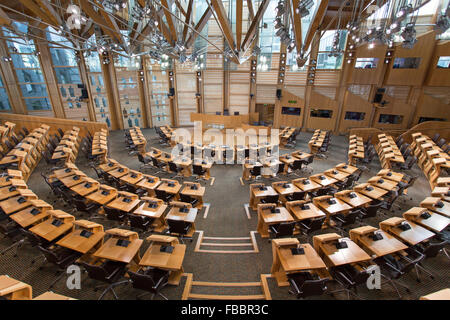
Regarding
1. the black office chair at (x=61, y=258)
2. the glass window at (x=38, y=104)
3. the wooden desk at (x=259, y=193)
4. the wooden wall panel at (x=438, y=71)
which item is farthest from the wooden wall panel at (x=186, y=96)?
the wooden wall panel at (x=438, y=71)

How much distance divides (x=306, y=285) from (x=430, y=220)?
4619mm

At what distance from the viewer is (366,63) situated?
1662 centimetres

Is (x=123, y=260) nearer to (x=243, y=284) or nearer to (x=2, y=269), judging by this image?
(x=243, y=284)

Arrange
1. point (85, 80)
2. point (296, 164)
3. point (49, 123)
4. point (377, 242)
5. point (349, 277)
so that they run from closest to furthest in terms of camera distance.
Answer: point (349, 277)
point (377, 242)
point (296, 164)
point (49, 123)
point (85, 80)

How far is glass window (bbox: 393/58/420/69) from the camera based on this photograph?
50.5 ft

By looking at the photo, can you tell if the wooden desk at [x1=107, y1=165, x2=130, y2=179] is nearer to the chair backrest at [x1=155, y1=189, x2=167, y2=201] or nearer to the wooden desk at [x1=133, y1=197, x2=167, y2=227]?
the chair backrest at [x1=155, y1=189, x2=167, y2=201]

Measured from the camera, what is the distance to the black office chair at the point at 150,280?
395cm

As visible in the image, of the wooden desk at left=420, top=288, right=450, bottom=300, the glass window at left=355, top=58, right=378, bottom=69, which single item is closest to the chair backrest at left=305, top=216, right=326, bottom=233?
the wooden desk at left=420, top=288, right=450, bottom=300

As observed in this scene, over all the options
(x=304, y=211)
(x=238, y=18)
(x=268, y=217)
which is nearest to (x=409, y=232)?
(x=304, y=211)

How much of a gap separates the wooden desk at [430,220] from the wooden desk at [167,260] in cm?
650

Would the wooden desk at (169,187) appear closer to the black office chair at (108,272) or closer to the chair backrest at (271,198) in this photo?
the black office chair at (108,272)

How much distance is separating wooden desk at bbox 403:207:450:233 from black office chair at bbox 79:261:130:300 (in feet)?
25.7

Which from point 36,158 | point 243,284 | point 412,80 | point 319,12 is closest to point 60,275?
point 243,284

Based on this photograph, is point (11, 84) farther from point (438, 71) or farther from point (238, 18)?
point (438, 71)
